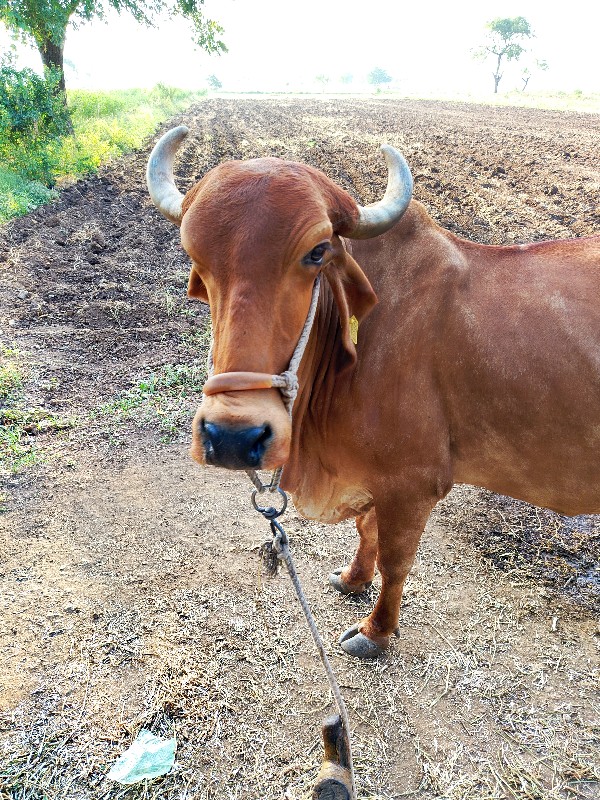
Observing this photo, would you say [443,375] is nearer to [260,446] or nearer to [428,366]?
[428,366]

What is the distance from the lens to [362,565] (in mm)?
3660

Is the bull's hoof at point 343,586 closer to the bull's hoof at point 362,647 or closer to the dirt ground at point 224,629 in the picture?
the dirt ground at point 224,629

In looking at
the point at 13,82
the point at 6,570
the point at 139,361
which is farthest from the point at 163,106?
the point at 6,570

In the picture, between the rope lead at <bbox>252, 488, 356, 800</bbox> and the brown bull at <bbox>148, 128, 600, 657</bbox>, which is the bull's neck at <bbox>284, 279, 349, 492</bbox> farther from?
the rope lead at <bbox>252, 488, 356, 800</bbox>

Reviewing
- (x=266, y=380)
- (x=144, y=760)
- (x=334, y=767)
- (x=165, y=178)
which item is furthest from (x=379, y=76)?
(x=334, y=767)

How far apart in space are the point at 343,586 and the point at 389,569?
82cm

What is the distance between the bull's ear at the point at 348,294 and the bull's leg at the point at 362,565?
1306 mm

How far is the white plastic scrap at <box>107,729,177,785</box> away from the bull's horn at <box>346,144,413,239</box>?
2635mm

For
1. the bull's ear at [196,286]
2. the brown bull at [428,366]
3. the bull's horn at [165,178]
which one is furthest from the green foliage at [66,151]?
the brown bull at [428,366]

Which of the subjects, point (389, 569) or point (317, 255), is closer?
point (317, 255)

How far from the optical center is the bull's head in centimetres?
196

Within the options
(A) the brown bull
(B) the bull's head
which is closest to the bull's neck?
(A) the brown bull

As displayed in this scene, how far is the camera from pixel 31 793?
2607mm

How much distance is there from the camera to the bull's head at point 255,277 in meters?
1.96
